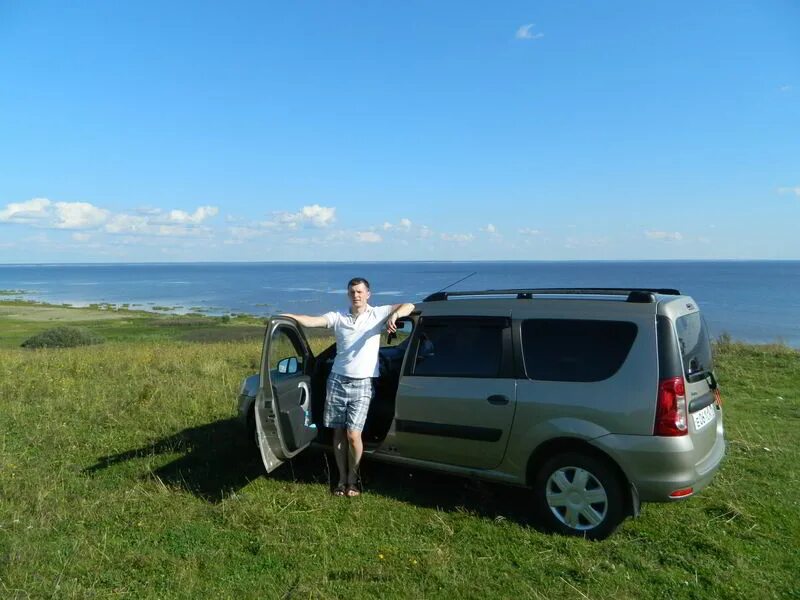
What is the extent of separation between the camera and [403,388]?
16.8ft

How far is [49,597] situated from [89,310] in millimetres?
51501

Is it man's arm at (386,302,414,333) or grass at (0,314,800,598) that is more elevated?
man's arm at (386,302,414,333)

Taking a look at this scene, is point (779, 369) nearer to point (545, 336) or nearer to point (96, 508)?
point (545, 336)

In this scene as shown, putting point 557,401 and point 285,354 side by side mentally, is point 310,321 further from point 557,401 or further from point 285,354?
point 557,401

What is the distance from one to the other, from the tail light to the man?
2.17m

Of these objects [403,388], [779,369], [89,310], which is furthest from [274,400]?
[89,310]

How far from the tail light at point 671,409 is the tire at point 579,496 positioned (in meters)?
0.50

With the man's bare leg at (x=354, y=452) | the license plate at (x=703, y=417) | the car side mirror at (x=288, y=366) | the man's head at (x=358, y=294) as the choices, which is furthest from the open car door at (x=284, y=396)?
the license plate at (x=703, y=417)

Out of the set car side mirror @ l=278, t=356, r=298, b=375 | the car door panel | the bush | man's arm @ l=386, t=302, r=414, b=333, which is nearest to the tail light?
the car door panel

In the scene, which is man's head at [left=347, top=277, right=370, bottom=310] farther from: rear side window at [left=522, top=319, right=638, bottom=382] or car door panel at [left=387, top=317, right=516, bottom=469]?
rear side window at [left=522, top=319, right=638, bottom=382]

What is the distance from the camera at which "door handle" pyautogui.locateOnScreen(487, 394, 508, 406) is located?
4559 millimetres

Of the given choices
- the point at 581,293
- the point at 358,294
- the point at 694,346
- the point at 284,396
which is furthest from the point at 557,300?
the point at 284,396

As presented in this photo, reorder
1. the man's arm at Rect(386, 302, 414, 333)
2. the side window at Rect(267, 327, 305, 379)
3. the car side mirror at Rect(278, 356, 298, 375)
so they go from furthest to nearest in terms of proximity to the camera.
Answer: the car side mirror at Rect(278, 356, 298, 375) < the side window at Rect(267, 327, 305, 379) < the man's arm at Rect(386, 302, 414, 333)

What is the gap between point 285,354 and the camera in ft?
18.8
